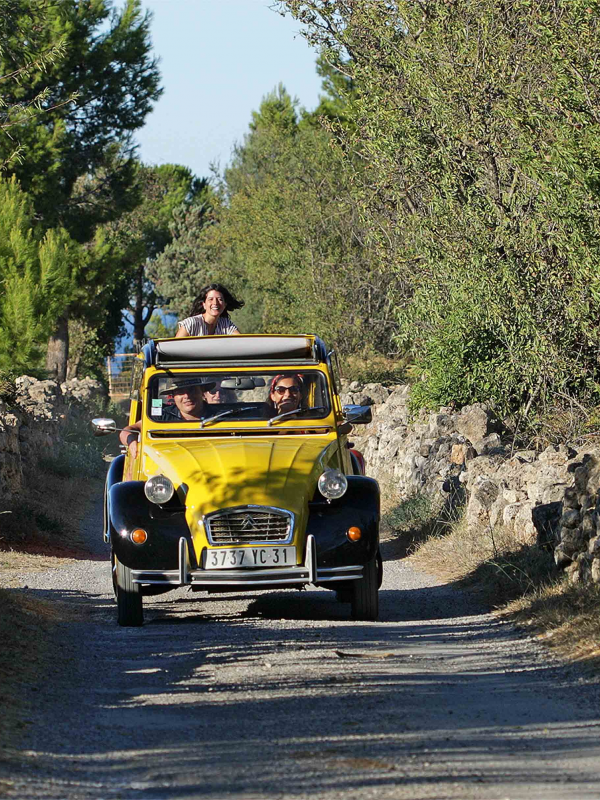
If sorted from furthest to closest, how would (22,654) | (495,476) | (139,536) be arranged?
(495,476) < (139,536) < (22,654)

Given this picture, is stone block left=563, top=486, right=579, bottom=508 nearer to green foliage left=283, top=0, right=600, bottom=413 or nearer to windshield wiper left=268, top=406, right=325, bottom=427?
windshield wiper left=268, top=406, right=325, bottom=427

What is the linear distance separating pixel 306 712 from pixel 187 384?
4398mm

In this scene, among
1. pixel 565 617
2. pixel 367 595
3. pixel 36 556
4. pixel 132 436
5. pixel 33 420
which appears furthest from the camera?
pixel 33 420

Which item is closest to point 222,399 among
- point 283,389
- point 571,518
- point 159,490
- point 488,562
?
point 283,389

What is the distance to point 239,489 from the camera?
29.5ft

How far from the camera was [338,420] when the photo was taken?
10.4 m

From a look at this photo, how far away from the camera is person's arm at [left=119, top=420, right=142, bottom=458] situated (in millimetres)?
10320

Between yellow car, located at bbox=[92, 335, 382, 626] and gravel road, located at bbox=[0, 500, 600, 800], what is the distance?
420 millimetres

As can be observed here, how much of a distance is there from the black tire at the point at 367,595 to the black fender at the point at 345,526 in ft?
0.55

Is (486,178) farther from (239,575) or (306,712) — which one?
(306,712)

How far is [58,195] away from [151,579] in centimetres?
3379

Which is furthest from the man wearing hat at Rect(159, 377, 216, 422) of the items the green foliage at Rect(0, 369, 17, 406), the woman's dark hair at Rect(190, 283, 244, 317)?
the green foliage at Rect(0, 369, 17, 406)

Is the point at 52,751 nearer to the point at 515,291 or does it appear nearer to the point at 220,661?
the point at 220,661

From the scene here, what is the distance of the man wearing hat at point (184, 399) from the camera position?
33.7ft
